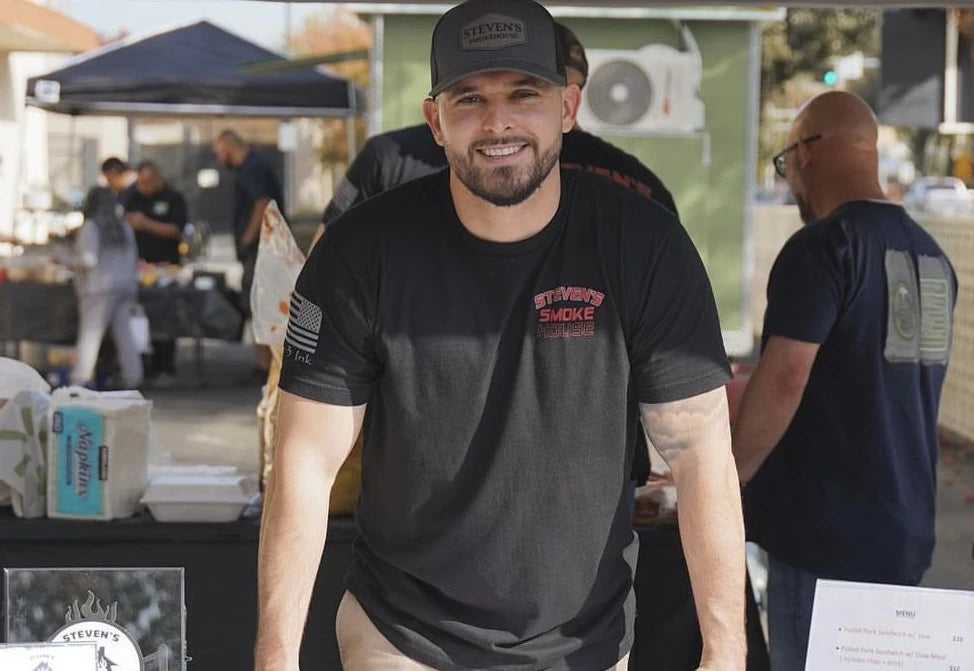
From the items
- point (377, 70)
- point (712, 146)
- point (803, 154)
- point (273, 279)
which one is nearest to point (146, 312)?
point (377, 70)

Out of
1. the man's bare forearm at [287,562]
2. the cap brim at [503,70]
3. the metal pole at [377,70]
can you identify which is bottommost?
the man's bare forearm at [287,562]

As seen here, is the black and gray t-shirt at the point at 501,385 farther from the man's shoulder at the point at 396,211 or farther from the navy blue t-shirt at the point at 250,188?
the navy blue t-shirt at the point at 250,188

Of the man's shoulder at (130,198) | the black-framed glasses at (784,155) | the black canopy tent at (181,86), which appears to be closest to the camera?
the black-framed glasses at (784,155)

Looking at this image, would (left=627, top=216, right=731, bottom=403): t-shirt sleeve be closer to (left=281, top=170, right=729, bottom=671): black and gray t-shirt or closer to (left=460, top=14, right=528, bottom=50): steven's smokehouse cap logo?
(left=281, top=170, right=729, bottom=671): black and gray t-shirt

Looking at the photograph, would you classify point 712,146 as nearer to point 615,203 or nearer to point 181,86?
point 181,86

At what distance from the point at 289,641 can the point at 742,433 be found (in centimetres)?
137

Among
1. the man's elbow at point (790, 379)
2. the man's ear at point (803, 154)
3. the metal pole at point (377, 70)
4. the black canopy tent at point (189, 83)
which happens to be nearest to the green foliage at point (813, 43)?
the black canopy tent at point (189, 83)

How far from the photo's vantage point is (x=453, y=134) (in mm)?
2285

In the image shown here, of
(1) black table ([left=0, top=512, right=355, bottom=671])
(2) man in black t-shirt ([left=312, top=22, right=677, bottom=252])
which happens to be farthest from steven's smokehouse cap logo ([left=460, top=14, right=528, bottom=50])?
(1) black table ([left=0, top=512, right=355, bottom=671])

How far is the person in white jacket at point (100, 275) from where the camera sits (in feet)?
31.1

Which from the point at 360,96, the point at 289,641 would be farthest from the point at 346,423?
the point at 360,96

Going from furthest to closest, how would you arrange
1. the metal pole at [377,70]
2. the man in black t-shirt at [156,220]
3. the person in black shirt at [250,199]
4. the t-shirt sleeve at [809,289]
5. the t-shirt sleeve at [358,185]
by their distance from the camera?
the man in black t-shirt at [156,220] < the person in black shirt at [250,199] < the metal pole at [377,70] < the t-shirt sleeve at [358,185] < the t-shirt sleeve at [809,289]

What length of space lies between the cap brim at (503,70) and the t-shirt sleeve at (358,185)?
148cm

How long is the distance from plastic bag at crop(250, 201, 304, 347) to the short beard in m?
1.18
